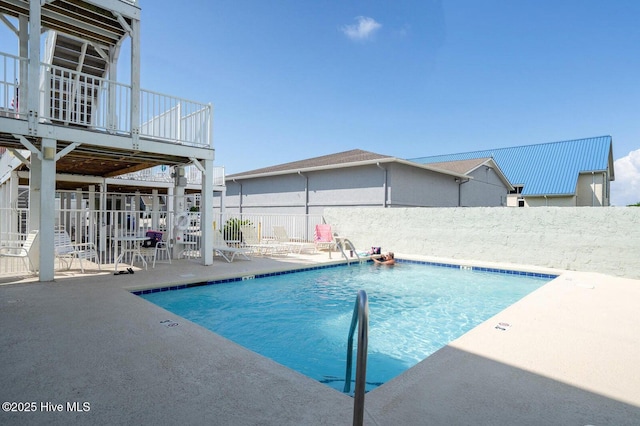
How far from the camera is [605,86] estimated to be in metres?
19.6

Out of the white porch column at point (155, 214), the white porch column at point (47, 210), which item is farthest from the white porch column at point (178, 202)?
the white porch column at point (47, 210)

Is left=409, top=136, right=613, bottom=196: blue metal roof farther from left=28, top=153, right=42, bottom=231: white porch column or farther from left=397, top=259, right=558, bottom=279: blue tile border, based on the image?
left=28, top=153, right=42, bottom=231: white porch column

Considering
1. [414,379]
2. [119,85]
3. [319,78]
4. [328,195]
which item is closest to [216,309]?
[414,379]

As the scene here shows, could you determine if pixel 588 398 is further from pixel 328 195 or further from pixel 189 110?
pixel 328 195

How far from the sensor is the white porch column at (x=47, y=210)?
6.40m

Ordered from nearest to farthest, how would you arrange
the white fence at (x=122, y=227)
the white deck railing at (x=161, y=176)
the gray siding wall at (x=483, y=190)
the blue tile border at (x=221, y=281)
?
the blue tile border at (x=221, y=281) < the white fence at (x=122, y=227) < the white deck railing at (x=161, y=176) < the gray siding wall at (x=483, y=190)

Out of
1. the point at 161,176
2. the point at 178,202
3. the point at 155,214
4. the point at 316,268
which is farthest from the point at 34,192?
the point at 161,176

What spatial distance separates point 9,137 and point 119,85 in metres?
2.35

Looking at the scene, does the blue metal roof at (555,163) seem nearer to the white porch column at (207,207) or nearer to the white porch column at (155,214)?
the white porch column at (207,207)

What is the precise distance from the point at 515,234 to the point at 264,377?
10337 mm

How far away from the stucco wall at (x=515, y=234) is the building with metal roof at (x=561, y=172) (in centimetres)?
1055

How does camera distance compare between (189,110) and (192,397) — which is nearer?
(192,397)

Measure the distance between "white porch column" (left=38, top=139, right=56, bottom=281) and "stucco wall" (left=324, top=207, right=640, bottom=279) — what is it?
1042cm

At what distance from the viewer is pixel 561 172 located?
24.4 metres
